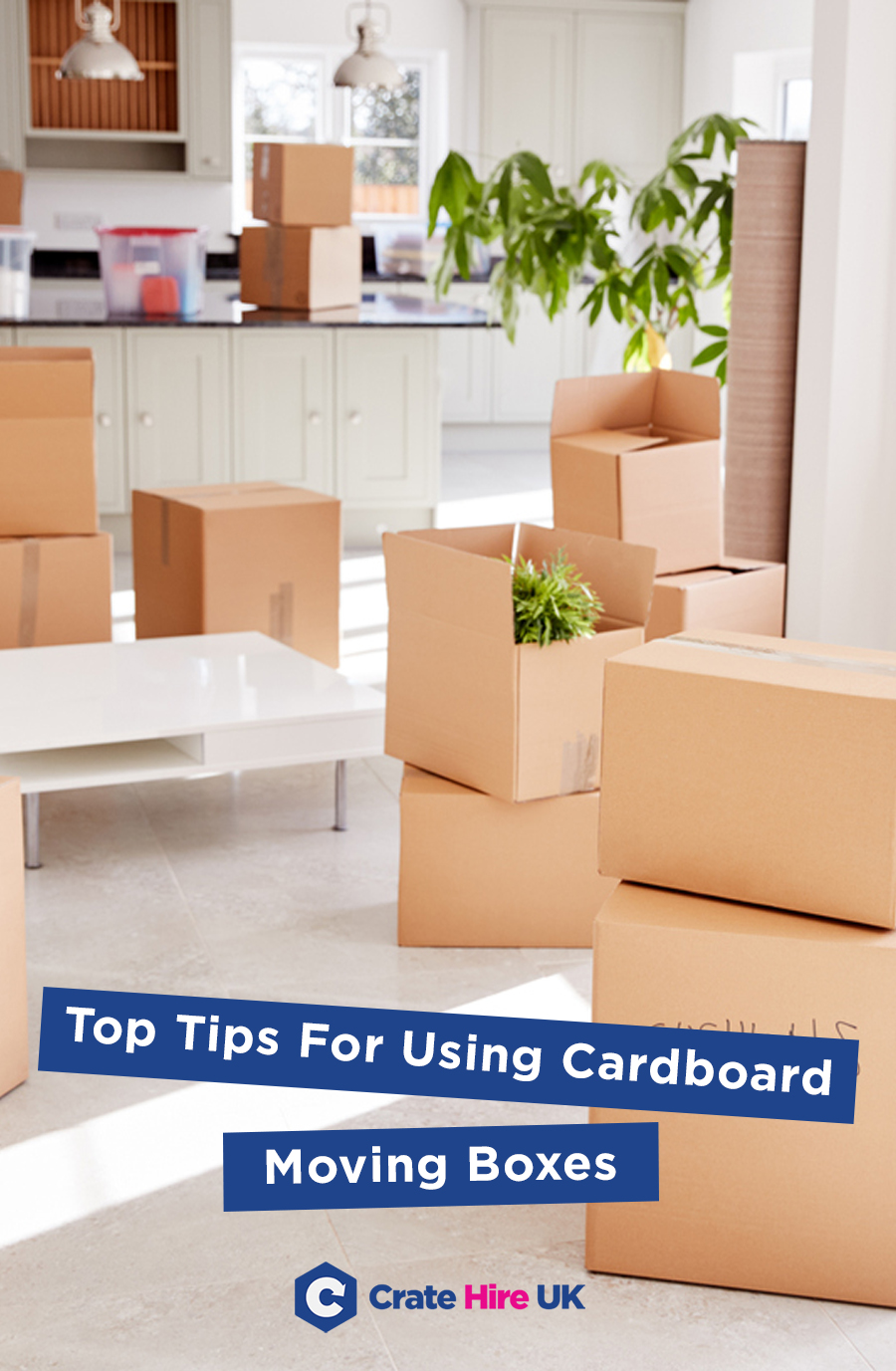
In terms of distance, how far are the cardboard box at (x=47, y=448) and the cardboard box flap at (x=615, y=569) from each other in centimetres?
140

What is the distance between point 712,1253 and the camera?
5.82 ft

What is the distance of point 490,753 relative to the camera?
8.59 ft

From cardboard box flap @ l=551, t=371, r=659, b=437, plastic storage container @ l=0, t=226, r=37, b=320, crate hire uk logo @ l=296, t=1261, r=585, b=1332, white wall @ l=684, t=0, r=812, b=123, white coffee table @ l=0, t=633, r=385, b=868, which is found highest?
white wall @ l=684, t=0, r=812, b=123

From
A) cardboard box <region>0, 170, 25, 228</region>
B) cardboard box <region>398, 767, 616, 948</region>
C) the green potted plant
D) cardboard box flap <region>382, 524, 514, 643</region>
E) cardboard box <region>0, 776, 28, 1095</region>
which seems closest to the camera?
cardboard box <region>0, 776, 28, 1095</region>

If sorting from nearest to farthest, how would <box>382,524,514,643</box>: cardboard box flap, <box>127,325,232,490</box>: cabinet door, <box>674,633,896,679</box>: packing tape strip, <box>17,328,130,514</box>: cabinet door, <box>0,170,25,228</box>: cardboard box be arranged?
<box>674,633,896,679</box>: packing tape strip, <box>382,524,514,643</box>: cardboard box flap, <box>17,328,130,514</box>: cabinet door, <box>127,325,232,490</box>: cabinet door, <box>0,170,25,228</box>: cardboard box

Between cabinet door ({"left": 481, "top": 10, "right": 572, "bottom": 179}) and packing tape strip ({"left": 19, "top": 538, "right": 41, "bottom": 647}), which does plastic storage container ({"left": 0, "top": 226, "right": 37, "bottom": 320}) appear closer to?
packing tape strip ({"left": 19, "top": 538, "right": 41, "bottom": 647})

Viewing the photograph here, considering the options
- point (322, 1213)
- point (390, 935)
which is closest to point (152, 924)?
point (390, 935)

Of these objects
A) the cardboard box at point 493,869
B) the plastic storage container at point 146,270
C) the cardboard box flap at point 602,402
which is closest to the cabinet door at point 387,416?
the plastic storage container at point 146,270

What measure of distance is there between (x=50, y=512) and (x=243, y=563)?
18.8 inches

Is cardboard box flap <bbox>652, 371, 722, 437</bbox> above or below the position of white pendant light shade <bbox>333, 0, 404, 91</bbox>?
below

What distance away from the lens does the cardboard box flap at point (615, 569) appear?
270 cm

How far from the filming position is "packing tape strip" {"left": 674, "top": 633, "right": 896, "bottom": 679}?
70.5 inches

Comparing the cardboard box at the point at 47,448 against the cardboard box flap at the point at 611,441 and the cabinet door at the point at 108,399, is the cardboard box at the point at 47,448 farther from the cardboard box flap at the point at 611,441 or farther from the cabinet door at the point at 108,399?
the cabinet door at the point at 108,399

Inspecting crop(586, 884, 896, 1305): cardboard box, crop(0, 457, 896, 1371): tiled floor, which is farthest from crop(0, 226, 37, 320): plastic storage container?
crop(586, 884, 896, 1305): cardboard box
